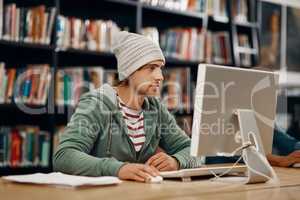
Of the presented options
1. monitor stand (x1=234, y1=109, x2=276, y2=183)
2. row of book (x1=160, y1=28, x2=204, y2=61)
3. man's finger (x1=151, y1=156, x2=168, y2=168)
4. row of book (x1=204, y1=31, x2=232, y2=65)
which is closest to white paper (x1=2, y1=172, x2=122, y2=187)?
Result: man's finger (x1=151, y1=156, x2=168, y2=168)

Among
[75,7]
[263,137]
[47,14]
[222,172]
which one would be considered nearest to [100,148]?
[222,172]

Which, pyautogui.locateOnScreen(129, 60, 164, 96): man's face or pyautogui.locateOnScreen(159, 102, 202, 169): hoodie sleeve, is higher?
pyautogui.locateOnScreen(129, 60, 164, 96): man's face

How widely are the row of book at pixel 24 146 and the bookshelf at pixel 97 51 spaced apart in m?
0.04

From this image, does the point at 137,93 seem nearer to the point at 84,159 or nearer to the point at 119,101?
the point at 119,101

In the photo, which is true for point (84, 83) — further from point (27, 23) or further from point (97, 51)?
point (27, 23)

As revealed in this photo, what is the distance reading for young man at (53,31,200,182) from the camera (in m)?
1.98

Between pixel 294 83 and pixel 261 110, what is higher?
pixel 294 83

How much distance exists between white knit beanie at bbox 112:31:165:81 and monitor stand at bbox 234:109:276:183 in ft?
1.63

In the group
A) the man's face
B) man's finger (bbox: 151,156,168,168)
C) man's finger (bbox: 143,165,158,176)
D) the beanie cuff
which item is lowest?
man's finger (bbox: 143,165,158,176)

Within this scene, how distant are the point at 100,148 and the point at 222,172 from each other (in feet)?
1.67

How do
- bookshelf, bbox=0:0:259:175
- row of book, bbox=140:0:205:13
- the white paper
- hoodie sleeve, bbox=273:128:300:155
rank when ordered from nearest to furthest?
the white paper < hoodie sleeve, bbox=273:128:300:155 < bookshelf, bbox=0:0:259:175 < row of book, bbox=140:0:205:13

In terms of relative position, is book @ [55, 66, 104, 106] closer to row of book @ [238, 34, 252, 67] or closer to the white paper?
row of book @ [238, 34, 252, 67]

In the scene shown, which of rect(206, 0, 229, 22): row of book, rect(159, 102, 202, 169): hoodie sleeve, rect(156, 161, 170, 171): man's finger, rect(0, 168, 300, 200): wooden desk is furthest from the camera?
rect(206, 0, 229, 22): row of book

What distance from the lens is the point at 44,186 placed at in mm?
1533
